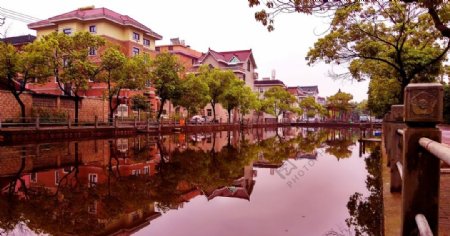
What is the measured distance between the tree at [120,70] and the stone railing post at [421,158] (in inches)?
908

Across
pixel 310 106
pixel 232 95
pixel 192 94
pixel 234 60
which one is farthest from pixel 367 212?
pixel 310 106

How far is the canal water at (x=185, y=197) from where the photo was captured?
487 cm

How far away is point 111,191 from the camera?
22.5 feet

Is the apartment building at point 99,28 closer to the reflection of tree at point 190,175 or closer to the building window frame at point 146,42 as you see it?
the building window frame at point 146,42

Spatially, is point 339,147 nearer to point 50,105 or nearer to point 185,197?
point 185,197

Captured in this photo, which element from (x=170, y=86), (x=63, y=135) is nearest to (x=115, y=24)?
(x=170, y=86)

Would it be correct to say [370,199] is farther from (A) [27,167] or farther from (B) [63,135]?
(B) [63,135]

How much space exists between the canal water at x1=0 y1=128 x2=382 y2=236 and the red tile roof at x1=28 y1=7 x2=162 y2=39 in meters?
23.8

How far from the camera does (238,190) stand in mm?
7258

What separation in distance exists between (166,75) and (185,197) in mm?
21048

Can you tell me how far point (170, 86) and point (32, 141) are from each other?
11546mm

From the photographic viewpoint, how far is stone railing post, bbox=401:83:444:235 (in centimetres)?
170

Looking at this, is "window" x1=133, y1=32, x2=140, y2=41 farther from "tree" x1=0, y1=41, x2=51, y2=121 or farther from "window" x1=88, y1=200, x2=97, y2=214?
"window" x1=88, y1=200, x2=97, y2=214

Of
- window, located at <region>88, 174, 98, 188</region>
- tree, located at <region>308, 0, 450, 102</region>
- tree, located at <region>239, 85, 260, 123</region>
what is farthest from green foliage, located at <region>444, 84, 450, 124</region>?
window, located at <region>88, 174, 98, 188</region>
